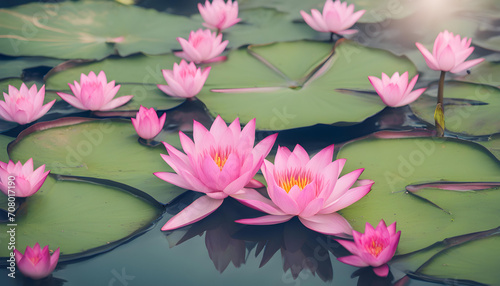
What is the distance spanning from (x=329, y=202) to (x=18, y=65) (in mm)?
2367

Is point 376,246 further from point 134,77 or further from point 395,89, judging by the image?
point 134,77

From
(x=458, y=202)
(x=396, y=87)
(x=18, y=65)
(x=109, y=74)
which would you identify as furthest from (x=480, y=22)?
(x=18, y=65)

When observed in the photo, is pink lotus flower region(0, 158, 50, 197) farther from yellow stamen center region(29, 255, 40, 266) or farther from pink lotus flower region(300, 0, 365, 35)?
pink lotus flower region(300, 0, 365, 35)

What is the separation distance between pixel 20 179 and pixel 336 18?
2.23m

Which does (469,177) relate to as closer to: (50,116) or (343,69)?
(343,69)

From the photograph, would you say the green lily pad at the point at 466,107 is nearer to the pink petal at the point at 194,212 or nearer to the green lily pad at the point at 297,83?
the green lily pad at the point at 297,83

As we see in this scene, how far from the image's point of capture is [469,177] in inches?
73.2

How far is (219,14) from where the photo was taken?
3.23 meters

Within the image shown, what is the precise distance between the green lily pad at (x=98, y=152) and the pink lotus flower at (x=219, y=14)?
1.30 meters

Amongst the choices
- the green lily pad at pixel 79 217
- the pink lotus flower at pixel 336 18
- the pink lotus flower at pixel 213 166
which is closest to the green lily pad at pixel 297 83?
the pink lotus flower at pixel 336 18

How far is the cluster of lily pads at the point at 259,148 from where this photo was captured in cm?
161

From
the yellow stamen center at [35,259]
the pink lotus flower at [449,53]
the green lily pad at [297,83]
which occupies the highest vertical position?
the pink lotus flower at [449,53]

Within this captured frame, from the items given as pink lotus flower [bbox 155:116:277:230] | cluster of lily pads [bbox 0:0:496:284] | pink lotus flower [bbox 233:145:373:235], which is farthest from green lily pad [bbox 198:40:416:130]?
pink lotus flower [bbox 233:145:373:235]

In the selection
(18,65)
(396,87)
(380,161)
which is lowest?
(18,65)
